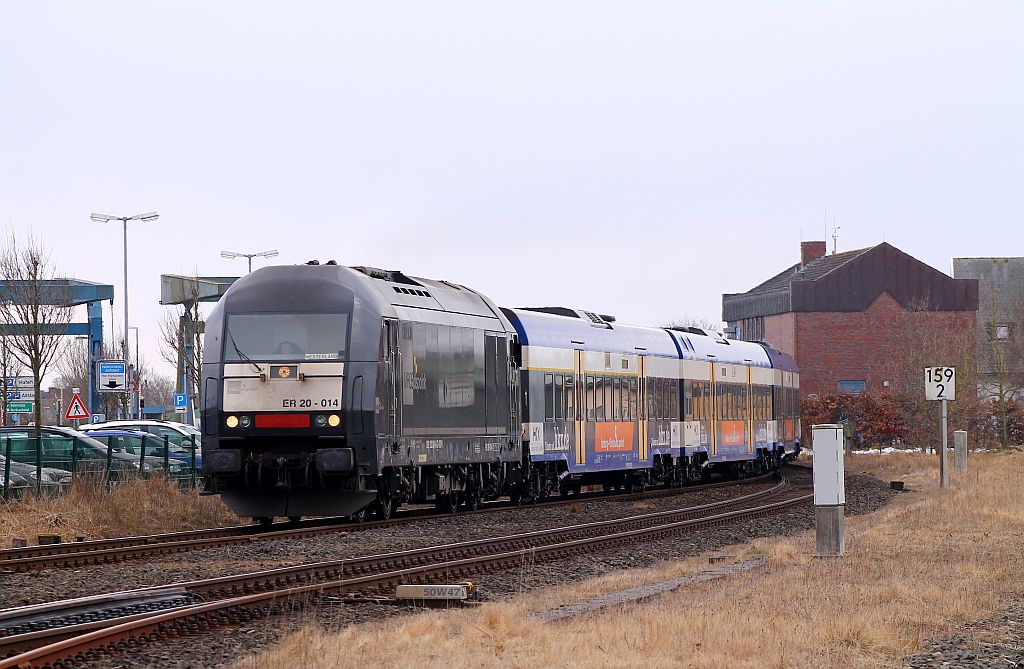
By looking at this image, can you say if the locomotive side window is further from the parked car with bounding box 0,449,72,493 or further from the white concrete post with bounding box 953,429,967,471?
the white concrete post with bounding box 953,429,967,471

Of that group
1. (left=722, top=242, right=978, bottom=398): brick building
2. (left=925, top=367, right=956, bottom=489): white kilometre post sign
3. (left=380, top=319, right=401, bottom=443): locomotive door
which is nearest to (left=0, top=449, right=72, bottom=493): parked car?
(left=380, top=319, right=401, bottom=443): locomotive door

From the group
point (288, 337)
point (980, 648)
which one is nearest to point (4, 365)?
point (288, 337)

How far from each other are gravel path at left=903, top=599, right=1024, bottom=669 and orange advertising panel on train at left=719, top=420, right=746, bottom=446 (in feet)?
92.0

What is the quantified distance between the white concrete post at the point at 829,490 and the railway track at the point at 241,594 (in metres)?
3.04

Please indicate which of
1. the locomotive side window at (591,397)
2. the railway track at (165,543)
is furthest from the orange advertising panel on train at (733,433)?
the railway track at (165,543)

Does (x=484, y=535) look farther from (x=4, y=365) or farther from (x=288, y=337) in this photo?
(x=4, y=365)

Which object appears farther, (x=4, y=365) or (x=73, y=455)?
(x=4, y=365)

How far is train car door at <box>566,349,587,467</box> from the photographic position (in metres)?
30.6

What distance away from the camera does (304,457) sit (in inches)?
827

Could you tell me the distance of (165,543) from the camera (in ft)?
64.5

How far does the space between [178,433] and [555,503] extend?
11.7 metres

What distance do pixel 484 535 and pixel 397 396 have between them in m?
2.46

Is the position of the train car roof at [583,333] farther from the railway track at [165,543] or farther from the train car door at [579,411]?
the railway track at [165,543]

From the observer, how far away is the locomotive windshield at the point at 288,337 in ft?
70.1
